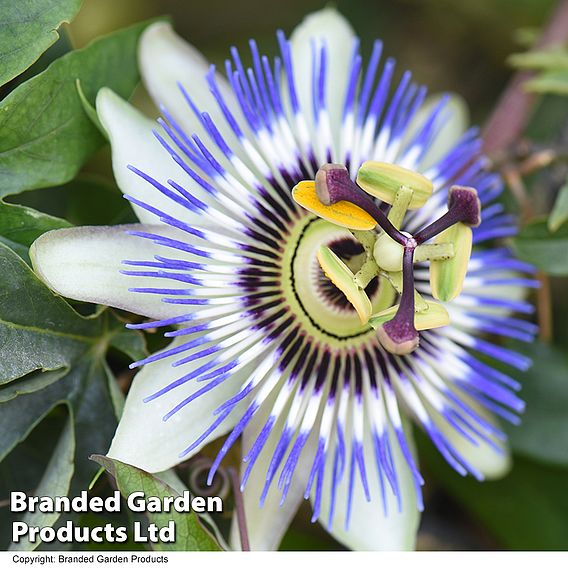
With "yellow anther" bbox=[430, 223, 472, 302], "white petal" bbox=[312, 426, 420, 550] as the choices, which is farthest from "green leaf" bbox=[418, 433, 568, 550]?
"yellow anther" bbox=[430, 223, 472, 302]

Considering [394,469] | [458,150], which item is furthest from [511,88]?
[394,469]

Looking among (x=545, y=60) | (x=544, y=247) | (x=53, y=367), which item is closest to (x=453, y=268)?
(x=544, y=247)

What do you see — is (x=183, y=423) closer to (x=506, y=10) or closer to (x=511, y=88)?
(x=511, y=88)

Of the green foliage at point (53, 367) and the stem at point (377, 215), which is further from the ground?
the stem at point (377, 215)

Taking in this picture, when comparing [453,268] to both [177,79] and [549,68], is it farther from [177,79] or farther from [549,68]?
[549,68]

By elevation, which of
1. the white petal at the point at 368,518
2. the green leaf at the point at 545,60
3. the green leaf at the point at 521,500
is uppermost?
the green leaf at the point at 545,60

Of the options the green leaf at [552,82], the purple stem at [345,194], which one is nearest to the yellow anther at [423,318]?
the purple stem at [345,194]

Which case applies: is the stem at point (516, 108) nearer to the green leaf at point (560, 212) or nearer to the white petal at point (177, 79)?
the green leaf at point (560, 212)

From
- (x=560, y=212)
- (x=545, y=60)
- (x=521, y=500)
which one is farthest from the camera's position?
(x=521, y=500)
